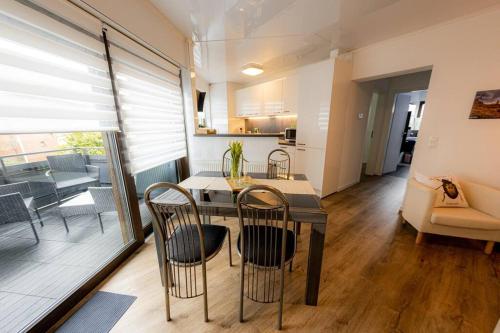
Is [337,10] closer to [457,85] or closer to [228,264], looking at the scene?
[457,85]

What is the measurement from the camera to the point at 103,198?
1.85m

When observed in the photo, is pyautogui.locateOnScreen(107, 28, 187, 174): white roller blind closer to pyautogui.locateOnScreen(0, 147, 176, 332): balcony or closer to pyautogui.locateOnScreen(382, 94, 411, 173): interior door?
pyautogui.locateOnScreen(0, 147, 176, 332): balcony

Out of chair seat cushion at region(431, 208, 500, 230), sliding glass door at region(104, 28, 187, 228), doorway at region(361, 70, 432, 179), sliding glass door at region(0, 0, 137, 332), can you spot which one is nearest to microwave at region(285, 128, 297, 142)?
doorway at region(361, 70, 432, 179)

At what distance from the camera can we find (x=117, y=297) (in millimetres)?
1445

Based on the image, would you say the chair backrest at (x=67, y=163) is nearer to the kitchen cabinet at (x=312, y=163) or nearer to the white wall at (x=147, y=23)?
the white wall at (x=147, y=23)

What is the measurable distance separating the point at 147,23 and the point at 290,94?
118 inches

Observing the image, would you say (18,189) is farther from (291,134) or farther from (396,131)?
(396,131)

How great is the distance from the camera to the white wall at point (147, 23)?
Result: 152 centimetres

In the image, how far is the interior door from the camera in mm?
4480

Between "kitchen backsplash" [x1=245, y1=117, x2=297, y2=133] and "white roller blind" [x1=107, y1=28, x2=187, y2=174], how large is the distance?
3.04m

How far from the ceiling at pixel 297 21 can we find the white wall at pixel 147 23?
118 mm

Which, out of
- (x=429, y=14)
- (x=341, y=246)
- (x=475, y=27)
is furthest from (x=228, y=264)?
(x=475, y=27)

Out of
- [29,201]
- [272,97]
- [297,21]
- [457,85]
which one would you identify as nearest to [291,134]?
[272,97]

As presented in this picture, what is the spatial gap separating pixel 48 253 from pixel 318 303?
249 centimetres
